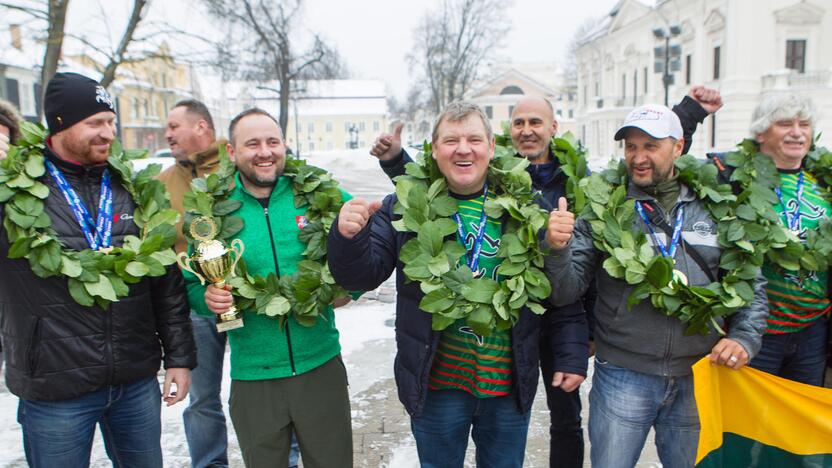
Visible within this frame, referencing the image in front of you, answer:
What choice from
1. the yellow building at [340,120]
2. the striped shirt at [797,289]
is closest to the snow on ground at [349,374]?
the striped shirt at [797,289]

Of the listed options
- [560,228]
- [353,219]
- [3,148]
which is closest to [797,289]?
[560,228]

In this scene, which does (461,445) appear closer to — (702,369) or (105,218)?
(702,369)

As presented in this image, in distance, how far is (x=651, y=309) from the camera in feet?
8.86

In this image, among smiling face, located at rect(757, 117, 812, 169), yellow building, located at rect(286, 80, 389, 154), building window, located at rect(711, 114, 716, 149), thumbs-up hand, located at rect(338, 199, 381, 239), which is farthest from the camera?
yellow building, located at rect(286, 80, 389, 154)

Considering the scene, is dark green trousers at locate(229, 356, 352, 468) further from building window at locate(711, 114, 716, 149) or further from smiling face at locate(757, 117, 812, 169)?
building window at locate(711, 114, 716, 149)

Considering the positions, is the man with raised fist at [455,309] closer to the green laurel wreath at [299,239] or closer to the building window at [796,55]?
the green laurel wreath at [299,239]

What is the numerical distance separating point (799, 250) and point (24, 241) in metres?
3.55

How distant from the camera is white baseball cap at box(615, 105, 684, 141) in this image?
2.75m

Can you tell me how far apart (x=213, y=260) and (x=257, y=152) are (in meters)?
0.59

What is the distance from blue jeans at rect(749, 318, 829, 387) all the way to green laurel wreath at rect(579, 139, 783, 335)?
2.09 ft

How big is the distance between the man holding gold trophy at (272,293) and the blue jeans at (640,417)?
1.30 m

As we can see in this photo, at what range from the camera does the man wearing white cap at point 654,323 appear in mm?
2693

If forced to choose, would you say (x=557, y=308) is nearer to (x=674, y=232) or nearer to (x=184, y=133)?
(x=674, y=232)

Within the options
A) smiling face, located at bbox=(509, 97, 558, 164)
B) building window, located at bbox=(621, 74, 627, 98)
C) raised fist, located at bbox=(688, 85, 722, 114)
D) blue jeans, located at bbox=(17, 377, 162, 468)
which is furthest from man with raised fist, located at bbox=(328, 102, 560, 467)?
building window, located at bbox=(621, 74, 627, 98)
